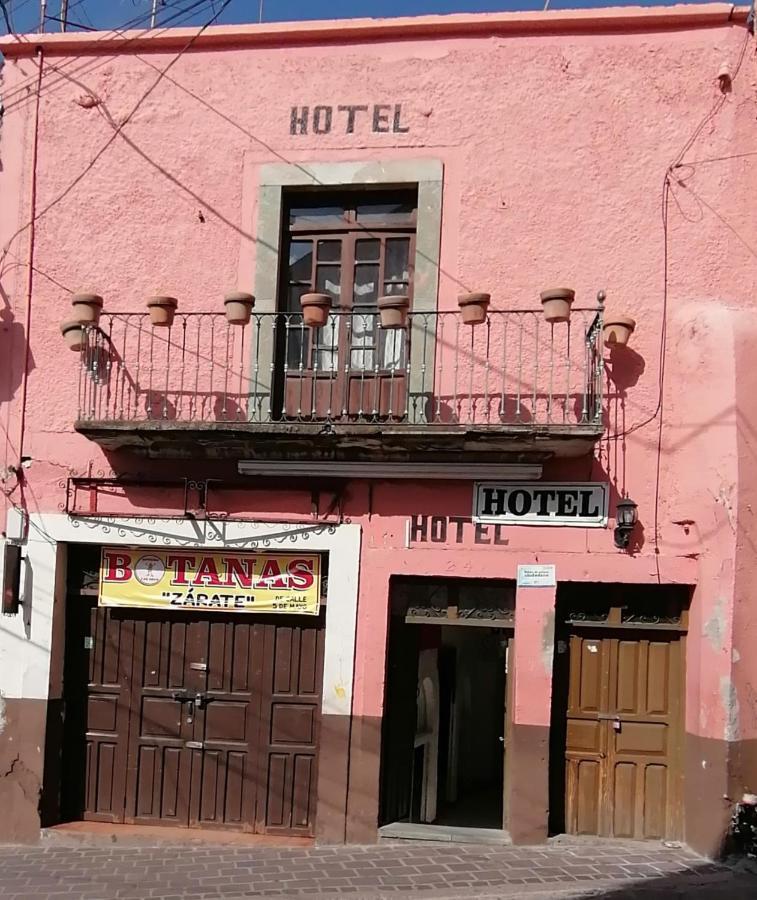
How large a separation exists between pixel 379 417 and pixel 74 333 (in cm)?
271

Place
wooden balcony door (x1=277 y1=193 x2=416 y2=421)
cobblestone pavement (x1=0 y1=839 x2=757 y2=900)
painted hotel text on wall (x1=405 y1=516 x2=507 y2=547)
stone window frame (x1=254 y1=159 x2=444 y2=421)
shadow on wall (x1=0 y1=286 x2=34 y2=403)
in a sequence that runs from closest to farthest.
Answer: cobblestone pavement (x1=0 y1=839 x2=757 y2=900) < painted hotel text on wall (x1=405 y1=516 x2=507 y2=547) < stone window frame (x1=254 y1=159 x2=444 y2=421) < wooden balcony door (x1=277 y1=193 x2=416 y2=421) < shadow on wall (x1=0 y1=286 x2=34 y2=403)

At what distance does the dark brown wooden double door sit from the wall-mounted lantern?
2702 millimetres

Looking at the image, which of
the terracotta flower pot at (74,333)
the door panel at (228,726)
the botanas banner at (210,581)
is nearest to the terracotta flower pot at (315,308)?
the terracotta flower pot at (74,333)

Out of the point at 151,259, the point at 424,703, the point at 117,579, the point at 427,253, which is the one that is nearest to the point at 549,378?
the point at 427,253

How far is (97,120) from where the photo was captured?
8.23 m

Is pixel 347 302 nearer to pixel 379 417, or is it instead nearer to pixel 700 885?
pixel 379 417

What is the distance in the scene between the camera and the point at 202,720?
25.8ft

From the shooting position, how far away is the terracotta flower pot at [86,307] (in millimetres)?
7574

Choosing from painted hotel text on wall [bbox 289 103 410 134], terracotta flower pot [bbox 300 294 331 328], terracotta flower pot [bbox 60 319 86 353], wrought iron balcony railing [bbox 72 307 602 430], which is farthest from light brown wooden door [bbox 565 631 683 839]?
terracotta flower pot [bbox 60 319 86 353]

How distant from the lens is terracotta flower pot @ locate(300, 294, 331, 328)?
23.8 feet

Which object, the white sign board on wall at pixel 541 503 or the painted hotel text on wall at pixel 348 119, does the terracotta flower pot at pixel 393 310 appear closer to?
the white sign board on wall at pixel 541 503

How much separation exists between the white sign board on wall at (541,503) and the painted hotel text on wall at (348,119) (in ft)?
10.8

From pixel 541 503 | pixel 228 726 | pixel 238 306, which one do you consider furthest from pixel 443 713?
pixel 238 306

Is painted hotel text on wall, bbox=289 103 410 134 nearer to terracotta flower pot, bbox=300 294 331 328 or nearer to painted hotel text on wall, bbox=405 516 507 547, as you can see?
terracotta flower pot, bbox=300 294 331 328
